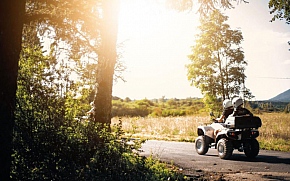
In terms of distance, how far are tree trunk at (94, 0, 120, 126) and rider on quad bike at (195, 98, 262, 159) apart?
5433 millimetres

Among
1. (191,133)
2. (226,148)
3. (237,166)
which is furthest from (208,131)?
(191,133)

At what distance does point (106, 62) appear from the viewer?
835 cm

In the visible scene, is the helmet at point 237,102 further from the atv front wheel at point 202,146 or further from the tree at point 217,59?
the tree at point 217,59

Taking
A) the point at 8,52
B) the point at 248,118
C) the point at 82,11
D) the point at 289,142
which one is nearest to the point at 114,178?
the point at 8,52

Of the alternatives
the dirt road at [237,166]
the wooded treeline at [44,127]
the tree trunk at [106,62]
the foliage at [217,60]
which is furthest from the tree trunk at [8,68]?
the foliage at [217,60]

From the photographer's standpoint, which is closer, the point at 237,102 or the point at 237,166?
the point at 237,166

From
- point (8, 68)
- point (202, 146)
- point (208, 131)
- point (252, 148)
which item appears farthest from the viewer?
point (202, 146)

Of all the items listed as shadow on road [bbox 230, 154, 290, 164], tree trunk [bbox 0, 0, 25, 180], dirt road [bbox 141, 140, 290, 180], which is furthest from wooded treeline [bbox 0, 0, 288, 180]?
shadow on road [bbox 230, 154, 290, 164]

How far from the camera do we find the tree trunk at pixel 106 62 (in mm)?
8102

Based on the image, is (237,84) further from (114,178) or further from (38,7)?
(114,178)

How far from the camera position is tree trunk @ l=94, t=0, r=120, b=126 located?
8.10 m

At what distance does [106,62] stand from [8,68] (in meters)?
2.98

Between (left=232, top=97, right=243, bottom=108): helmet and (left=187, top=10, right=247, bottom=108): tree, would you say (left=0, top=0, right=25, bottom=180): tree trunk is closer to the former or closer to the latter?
(left=232, top=97, right=243, bottom=108): helmet

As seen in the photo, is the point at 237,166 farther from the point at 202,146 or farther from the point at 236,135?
the point at 202,146
